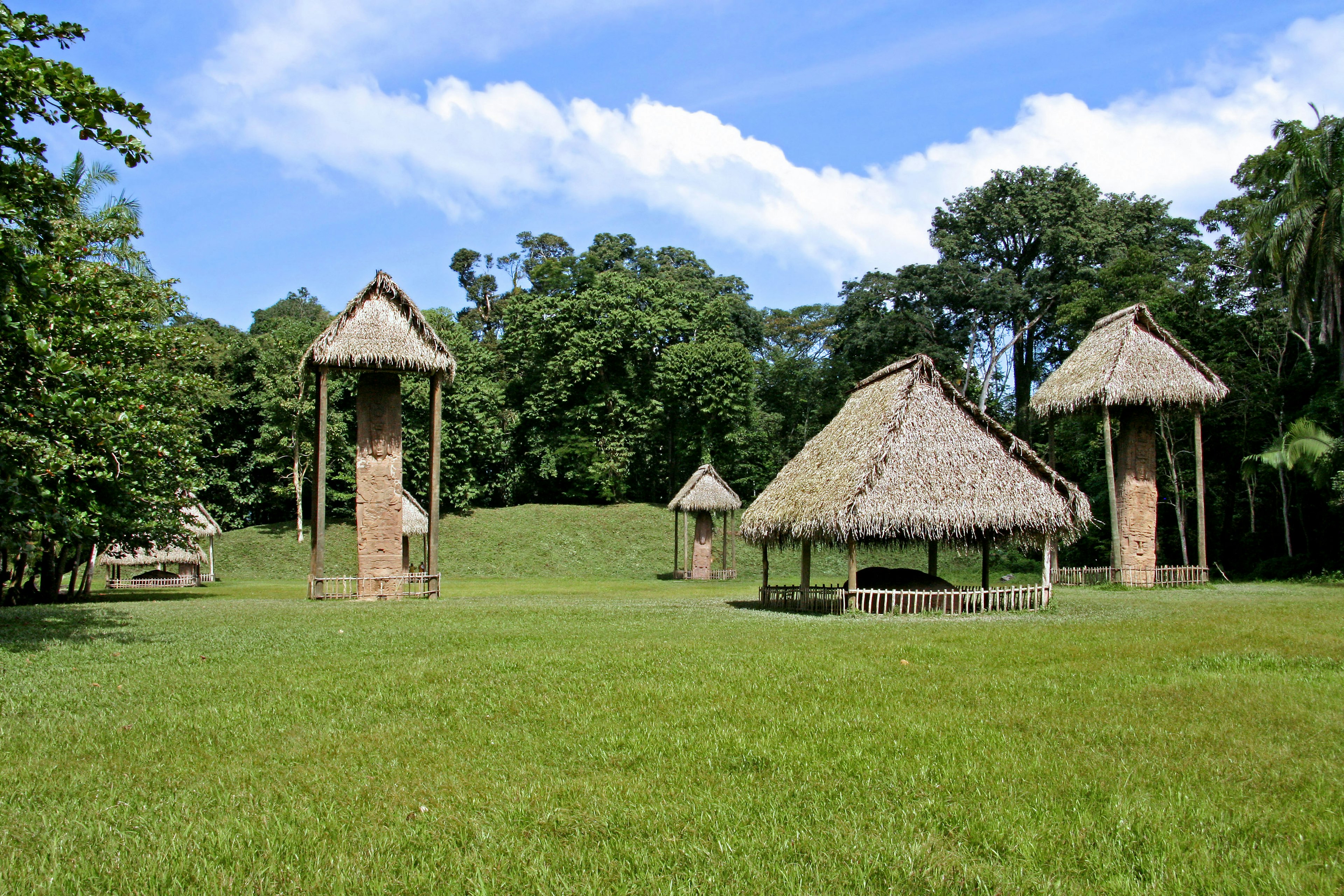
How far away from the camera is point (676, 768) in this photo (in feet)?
19.2

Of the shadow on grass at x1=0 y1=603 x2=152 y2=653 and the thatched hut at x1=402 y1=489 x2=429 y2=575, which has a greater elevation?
the thatched hut at x1=402 y1=489 x2=429 y2=575

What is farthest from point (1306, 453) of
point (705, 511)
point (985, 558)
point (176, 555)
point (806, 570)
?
Result: point (176, 555)

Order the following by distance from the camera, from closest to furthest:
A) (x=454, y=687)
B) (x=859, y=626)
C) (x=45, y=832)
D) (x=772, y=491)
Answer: (x=45, y=832) < (x=454, y=687) < (x=859, y=626) < (x=772, y=491)

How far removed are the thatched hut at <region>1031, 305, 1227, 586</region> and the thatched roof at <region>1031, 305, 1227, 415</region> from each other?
21 mm

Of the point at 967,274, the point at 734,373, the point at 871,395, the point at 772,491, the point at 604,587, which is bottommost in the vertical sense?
the point at 604,587

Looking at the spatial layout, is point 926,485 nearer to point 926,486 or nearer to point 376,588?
point 926,486

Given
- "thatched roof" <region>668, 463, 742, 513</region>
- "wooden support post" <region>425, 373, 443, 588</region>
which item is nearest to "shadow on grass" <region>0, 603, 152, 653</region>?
"wooden support post" <region>425, 373, 443, 588</region>

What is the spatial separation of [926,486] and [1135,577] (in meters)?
12.8

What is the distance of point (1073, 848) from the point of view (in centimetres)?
446

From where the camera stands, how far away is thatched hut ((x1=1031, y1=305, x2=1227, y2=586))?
87.1 feet

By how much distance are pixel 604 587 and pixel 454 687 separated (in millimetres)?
21620

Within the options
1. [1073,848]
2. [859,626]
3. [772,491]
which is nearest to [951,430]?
[772,491]

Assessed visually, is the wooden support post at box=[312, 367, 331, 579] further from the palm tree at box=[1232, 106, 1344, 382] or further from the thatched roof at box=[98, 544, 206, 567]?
the palm tree at box=[1232, 106, 1344, 382]

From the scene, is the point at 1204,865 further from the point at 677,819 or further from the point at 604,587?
the point at 604,587
